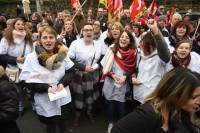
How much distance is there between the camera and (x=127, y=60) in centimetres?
501

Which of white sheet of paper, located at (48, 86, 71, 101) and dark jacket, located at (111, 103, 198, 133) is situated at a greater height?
dark jacket, located at (111, 103, 198, 133)

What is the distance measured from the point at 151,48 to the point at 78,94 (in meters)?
1.62

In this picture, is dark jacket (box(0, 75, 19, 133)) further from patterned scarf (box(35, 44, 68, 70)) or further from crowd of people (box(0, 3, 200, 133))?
patterned scarf (box(35, 44, 68, 70))

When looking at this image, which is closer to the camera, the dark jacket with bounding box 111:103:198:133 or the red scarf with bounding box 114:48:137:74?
the dark jacket with bounding box 111:103:198:133

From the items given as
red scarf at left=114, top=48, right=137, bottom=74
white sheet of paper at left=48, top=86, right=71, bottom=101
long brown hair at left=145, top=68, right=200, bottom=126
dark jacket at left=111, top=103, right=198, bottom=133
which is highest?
long brown hair at left=145, top=68, right=200, bottom=126

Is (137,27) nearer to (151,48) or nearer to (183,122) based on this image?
(151,48)

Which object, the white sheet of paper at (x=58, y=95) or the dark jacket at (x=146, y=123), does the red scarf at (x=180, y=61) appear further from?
the dark jacket at (x=146, y=123)

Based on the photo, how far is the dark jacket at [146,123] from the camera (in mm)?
2129

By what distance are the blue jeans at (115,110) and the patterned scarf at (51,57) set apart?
143 cm

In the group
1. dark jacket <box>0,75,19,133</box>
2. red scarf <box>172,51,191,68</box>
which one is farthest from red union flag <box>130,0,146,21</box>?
dark jacket <box>0,75,19,133</box>

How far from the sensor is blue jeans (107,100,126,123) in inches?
208

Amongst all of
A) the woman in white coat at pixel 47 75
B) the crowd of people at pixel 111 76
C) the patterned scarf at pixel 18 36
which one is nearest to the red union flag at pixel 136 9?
the crowd of people at pixel 111 76

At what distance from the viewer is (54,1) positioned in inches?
1118

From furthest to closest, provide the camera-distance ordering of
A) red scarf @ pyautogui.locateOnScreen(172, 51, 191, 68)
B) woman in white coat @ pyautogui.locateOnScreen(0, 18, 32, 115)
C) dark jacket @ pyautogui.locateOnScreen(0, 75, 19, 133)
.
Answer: woman in white coat @ pyautogui.locateOnScreen(0, 18, 32, 115), red scarf @ pyautogui.locateOnScreen(172, 51, 191, 68), dark jacket @ pyautogui.locateOnScreen(0, 75, 19, 133)
